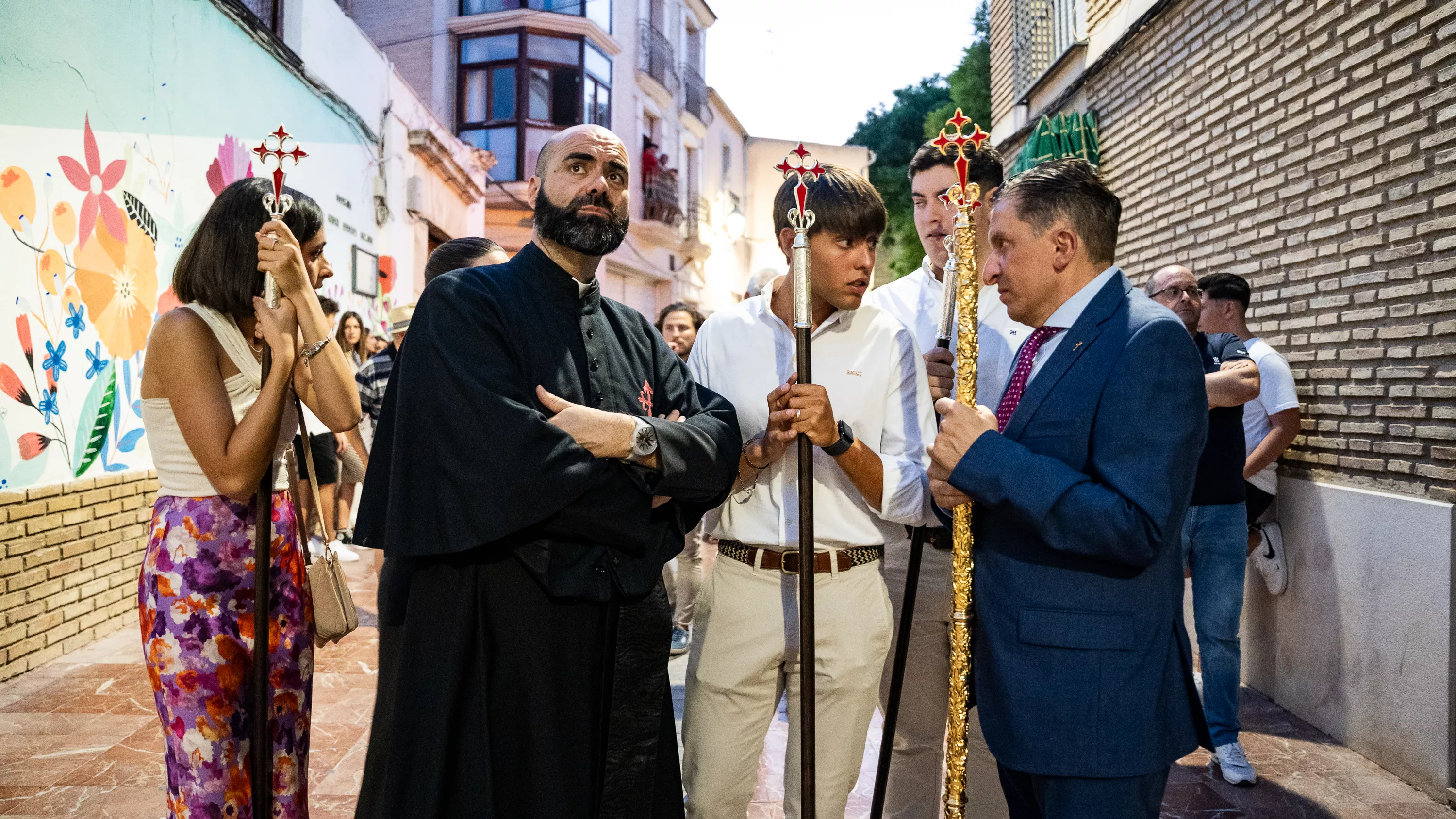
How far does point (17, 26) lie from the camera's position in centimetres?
505

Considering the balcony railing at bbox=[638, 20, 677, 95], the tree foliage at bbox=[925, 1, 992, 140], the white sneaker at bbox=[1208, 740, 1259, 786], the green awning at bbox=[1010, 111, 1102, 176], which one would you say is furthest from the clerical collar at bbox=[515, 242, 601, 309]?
the balcony railing at bbox=[638, 20, 677, 95]

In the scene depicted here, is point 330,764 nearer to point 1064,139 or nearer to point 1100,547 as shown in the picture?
point 1100,547

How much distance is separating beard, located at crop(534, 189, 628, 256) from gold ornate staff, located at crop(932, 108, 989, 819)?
32.9 inches

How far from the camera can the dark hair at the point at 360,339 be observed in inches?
328

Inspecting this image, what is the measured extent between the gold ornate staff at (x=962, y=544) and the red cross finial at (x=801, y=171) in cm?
35

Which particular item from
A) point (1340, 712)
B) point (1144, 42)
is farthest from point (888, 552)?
point (1144, 42)

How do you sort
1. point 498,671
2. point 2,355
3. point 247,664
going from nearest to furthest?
point 498,671, point 247,664, point 2,355

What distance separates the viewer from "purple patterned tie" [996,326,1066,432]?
7.80 ft

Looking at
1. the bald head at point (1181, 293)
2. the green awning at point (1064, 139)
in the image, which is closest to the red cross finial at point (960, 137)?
the bald head at point (1181, 293)

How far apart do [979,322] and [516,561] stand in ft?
5.44

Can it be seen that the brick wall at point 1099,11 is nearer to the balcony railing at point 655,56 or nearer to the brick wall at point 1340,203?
the brick wall at point 1340,203

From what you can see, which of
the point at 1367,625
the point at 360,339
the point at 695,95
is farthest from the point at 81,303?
the point at 695,95

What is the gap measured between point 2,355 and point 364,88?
22.1 ft

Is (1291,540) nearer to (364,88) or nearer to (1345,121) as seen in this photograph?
(1345,121)
